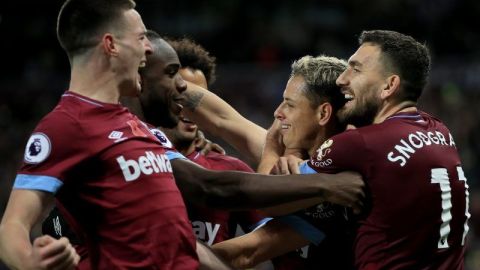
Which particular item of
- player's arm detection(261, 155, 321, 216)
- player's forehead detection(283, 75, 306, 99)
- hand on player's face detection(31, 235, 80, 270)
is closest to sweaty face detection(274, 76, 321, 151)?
player's forehead detection(283, 75, 306, 99)

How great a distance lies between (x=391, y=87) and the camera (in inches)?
202

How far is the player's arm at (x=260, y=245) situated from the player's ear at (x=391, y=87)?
918 mm

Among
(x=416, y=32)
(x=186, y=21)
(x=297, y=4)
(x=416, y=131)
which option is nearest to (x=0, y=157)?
(x=186, y=21)

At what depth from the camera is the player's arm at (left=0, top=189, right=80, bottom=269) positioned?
12.7 ft

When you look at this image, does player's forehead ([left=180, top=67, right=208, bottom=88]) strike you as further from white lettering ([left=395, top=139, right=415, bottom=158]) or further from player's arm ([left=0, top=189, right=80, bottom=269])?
player's arm ([left=0, top=189, right=80, bottom=269])

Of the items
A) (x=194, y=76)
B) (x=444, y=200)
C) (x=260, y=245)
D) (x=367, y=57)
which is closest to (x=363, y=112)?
(x=367, y=57)

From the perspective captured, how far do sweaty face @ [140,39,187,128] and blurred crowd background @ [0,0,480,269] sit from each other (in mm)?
8545

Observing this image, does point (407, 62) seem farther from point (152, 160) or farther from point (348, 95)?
point (152, 160)

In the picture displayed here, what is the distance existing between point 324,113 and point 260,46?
11.1m

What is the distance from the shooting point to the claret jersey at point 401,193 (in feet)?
15.9

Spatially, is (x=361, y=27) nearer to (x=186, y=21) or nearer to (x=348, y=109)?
(x=186, y=21)

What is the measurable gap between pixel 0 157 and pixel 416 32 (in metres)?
7.37

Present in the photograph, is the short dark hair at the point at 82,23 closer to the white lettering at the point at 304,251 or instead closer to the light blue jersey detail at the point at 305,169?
the light blue jersey detail at the point at 305,169

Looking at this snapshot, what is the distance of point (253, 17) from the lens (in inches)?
679
